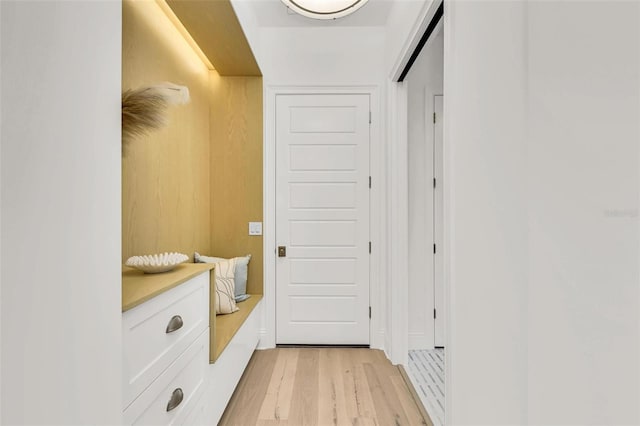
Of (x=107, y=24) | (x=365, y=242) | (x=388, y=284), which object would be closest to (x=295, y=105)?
(x=365, y=242)

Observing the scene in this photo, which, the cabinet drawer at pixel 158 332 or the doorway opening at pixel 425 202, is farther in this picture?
the doorway opening at pixel 425 202

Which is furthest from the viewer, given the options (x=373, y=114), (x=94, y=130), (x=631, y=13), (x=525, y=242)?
(x=373, y=114)

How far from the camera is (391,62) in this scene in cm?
270

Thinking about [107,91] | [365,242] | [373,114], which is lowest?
[365,242]

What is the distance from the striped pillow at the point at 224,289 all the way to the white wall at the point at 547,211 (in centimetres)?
165

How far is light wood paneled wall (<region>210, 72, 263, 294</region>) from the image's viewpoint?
3.02 meters

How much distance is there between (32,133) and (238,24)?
1893 millimetres

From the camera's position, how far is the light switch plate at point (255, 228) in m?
3.02

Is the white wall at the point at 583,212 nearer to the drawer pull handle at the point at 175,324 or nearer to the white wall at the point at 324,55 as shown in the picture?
the drawer pull handle at the point at 175,324

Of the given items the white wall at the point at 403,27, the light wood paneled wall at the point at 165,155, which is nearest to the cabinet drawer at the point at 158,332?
the light wood paneled wall at the point at 165,155

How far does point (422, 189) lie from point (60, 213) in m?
2.66

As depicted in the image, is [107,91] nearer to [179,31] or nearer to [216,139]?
[179,31]

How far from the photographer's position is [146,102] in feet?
4.36

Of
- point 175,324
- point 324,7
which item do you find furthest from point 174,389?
point 324,7
